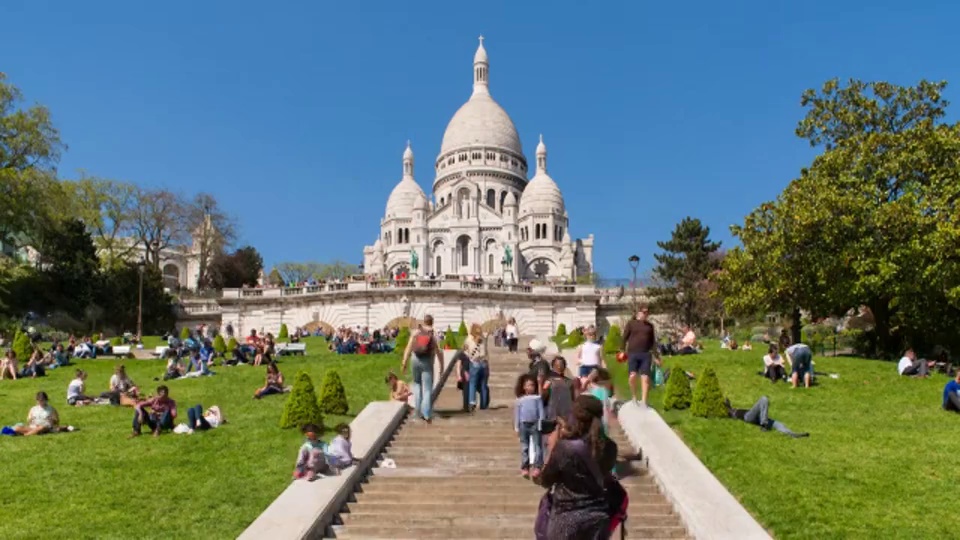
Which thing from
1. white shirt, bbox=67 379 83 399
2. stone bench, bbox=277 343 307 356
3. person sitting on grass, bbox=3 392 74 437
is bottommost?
person sitting on grass, bbox=3 392 74 437

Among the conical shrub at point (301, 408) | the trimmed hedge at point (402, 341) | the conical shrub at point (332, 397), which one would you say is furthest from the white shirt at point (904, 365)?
the trimmed hedge at point (402, 341)

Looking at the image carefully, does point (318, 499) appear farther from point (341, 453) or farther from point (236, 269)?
point (236, 269)

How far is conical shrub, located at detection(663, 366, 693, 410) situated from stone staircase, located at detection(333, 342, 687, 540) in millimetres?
2272

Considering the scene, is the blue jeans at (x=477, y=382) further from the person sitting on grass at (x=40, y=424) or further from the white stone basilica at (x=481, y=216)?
the white stone basilica at (x=481, y=216)

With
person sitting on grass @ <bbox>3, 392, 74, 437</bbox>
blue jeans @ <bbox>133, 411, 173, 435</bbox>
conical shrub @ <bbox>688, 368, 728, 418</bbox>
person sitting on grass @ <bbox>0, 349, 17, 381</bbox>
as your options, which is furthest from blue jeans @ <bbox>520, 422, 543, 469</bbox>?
person sitting on grass @ <bbox>0, 349, 17, 381</bbox>

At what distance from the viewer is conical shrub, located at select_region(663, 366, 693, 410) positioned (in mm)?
14172

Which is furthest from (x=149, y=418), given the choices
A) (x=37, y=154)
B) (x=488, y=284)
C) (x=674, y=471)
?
(x=488, y=284)

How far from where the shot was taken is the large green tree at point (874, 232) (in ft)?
70.7

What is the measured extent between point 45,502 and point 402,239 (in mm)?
89281

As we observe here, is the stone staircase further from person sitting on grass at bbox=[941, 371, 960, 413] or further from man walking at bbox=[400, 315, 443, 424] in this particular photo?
person sitting on grass at bbox=[941, 371, 960, 413]

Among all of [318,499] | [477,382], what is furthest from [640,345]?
[318,499]

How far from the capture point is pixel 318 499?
8836 mm

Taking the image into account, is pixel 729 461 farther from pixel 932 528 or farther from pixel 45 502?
pixel 45 502

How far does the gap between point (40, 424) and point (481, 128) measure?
96307 mm
